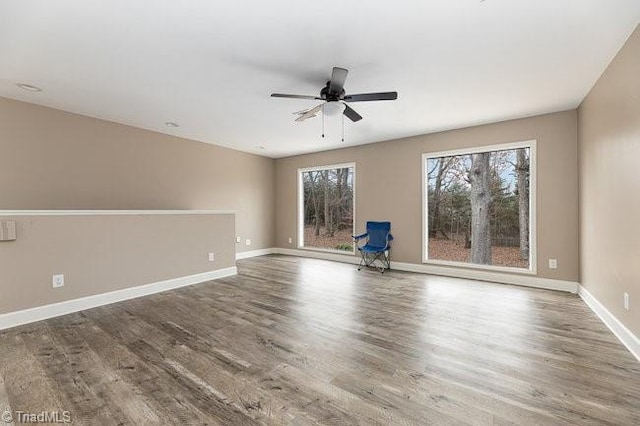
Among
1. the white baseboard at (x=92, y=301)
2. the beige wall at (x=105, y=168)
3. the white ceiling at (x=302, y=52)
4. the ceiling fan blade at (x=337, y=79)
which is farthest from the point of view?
the beige wall at (x=105, y=168)

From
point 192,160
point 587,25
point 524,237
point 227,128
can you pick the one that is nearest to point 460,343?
point 587,25

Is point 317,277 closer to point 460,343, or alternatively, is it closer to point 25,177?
point 460,343

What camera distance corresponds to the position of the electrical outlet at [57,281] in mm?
3105

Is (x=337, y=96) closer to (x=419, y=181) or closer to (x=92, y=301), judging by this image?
(x=419, y=181)

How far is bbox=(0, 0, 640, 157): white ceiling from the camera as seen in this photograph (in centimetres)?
197

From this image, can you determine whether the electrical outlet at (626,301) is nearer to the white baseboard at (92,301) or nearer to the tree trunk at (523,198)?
the tree trunk at (523,198)

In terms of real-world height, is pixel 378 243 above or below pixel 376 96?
below

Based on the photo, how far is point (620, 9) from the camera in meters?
1.94

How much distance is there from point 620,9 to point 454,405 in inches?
111

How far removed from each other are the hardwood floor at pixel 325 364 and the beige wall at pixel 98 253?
364mm

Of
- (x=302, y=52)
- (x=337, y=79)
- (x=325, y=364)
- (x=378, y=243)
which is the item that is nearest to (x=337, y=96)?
(x=337, y=79)

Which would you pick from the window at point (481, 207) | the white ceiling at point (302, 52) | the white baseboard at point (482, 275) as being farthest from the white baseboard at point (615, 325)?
the white ceiling at point (302, 52)

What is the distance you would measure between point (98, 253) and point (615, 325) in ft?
17.9

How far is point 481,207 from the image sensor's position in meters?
4.81
